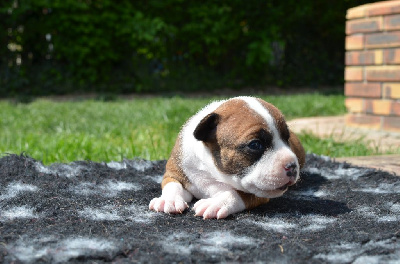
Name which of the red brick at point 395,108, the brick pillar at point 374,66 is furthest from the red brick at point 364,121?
the red brick at point 395,108

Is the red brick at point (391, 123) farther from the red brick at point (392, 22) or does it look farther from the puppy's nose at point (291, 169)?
the puppy's nose at point (291, 169)

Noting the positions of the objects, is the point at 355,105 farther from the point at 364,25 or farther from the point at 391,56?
the point at 364,25

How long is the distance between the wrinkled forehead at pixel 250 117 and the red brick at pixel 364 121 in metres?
2.98

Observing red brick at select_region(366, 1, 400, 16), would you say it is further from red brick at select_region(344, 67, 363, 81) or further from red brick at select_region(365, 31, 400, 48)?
red brick at select_region(344, 67, 363, 81)

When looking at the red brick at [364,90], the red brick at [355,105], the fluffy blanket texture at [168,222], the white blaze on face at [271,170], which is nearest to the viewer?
the fluffy blanket texture at [168,222]

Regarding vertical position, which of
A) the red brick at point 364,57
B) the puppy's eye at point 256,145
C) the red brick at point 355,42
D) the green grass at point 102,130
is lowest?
the green grass at point 102,130

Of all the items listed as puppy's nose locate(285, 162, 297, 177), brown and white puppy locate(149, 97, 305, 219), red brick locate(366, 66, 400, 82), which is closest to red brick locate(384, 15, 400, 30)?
red brick locate(366, 66, 400, 82)

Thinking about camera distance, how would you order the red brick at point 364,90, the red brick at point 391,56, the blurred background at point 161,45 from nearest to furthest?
the red brick at point 391,56 → the red brick at point 364,90 → the blurred background at point 161,45

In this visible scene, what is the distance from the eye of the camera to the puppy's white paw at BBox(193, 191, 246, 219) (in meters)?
2.32

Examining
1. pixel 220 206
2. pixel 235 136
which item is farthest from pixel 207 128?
pixel 220 206

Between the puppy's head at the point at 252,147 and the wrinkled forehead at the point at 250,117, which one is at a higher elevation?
the wrinkled forehead at the point at 250,117

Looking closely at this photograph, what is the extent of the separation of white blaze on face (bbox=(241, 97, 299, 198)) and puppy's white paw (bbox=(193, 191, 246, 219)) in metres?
0.10

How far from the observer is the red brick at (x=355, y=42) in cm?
523

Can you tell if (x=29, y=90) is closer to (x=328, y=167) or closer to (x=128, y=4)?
(x=128, y=4)
